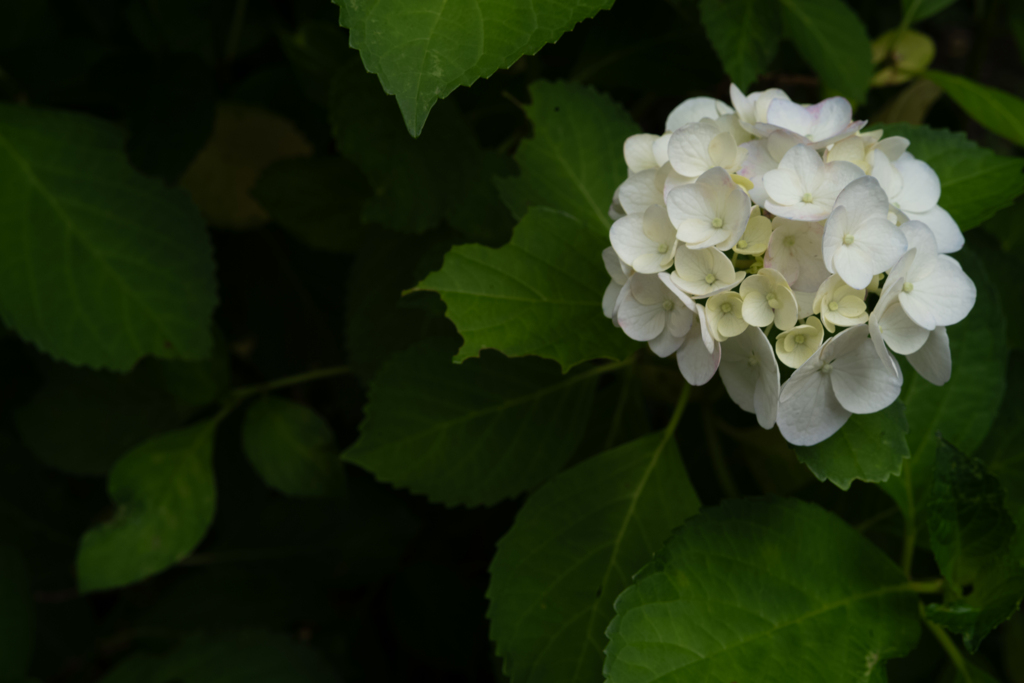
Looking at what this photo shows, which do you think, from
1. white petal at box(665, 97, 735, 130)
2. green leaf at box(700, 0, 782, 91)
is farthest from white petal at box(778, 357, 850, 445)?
green leaf at box(700, 0, 782, 91)

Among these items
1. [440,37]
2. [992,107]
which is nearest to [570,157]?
[440,37]

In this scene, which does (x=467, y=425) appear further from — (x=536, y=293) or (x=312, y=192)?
(x=312, y=192)

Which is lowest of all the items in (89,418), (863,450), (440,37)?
(89,418)

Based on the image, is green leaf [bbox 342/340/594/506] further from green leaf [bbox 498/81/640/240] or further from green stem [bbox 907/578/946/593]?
green stem [bbox 907/578/946/593]

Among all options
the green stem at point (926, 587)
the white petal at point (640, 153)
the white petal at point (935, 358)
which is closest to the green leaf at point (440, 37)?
the white petal at point (640, 153)

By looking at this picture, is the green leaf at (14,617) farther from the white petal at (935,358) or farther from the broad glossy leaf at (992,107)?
the broad glossy leaf at (992,107)

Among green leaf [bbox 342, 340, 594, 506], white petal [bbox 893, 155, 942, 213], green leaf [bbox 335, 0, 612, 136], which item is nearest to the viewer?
green leaf [bbox 335, 0, 612, 136]
